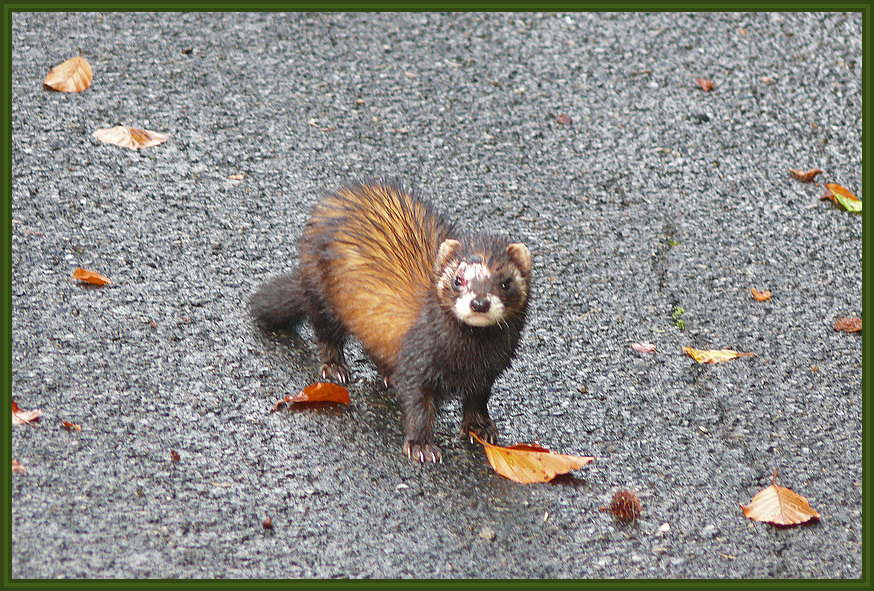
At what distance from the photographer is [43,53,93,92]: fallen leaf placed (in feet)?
18.6

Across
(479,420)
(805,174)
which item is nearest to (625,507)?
(479,420)

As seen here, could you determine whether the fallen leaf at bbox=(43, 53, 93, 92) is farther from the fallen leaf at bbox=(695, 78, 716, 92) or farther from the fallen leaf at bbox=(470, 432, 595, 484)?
the fallen leaf at bbox=(695, 78, 716, 92)

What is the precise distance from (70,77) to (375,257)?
283 cm

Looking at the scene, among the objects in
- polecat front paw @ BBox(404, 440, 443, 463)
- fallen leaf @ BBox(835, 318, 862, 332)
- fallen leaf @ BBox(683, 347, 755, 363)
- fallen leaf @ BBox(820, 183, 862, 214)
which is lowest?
polecat front paw @ BBox(404, 440, 443, 463)

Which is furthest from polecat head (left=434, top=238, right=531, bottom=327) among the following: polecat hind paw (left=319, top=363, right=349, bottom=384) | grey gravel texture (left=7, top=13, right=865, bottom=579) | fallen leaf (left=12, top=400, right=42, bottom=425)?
fallen leaf (left=12, top=400, right=42, bottom=425)

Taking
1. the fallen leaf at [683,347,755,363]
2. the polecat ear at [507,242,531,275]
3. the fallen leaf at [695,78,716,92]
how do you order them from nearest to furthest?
the polecat ear at [507,242,531,275]
the fallen leaf at [683,347,755,363]
the fallen leaf at [695,78,716,92]

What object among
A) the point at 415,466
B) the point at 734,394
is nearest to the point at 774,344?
the point at 734,394

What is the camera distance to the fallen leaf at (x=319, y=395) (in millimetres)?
3990

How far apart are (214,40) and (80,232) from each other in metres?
2.23

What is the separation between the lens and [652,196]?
5754 mm

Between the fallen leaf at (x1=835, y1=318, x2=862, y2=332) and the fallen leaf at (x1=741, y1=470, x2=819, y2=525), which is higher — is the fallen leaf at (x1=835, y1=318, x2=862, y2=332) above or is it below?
above

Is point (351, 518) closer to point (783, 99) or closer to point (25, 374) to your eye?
point (25, 374)

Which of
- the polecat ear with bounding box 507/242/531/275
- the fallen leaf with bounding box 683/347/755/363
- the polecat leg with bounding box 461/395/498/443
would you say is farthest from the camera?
the fallen leaf with bounding box 683/347/755/363

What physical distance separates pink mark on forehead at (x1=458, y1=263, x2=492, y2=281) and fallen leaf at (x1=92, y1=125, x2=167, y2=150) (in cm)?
266
